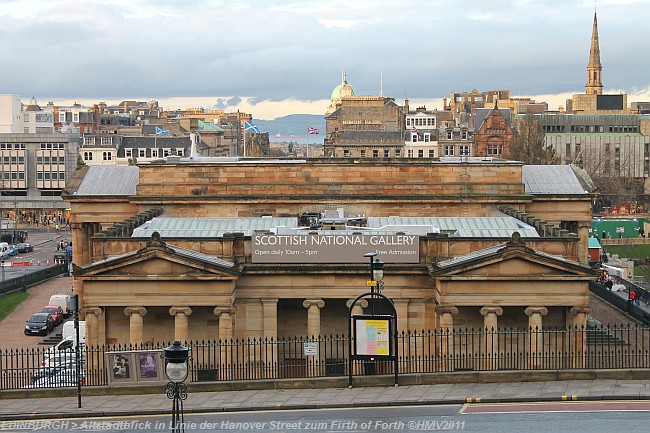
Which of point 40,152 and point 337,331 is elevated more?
point 40,152

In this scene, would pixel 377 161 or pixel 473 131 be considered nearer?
pixel 377 161

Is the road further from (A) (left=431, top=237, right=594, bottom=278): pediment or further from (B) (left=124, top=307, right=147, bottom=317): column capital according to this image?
(B) (left=124, top=307, right=147, bottom=317): column capital

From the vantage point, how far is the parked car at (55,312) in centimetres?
7975

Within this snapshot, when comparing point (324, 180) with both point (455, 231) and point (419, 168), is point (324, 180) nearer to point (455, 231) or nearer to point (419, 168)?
point (419, 168)

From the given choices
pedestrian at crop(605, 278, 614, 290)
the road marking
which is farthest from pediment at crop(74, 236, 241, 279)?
pedestrian at crop(605, 278, 614, 290)

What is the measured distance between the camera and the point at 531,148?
17512 cm

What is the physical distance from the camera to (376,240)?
187 ft

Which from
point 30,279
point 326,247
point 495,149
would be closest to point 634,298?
point 326,247

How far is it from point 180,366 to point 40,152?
508 feet

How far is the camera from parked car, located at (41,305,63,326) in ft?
262

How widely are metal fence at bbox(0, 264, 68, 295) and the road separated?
58.1m


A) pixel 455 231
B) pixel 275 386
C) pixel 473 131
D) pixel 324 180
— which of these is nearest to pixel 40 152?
pixel 473 131

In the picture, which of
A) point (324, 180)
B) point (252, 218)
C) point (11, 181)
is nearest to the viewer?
point (252, 218)

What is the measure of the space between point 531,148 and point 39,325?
110 m
